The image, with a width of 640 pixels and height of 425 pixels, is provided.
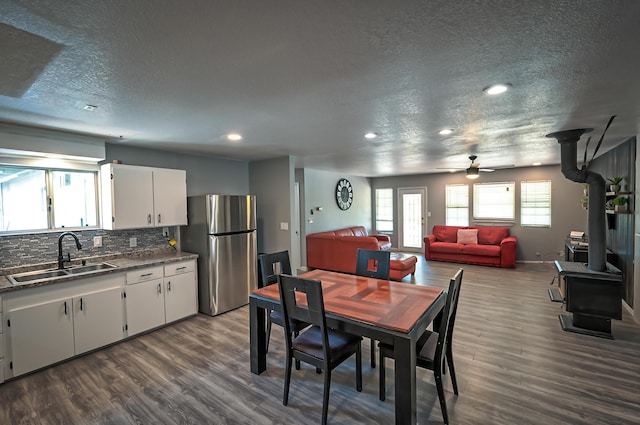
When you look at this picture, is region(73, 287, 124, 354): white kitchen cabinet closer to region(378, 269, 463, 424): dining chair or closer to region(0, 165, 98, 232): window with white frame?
region(0, 165, 98, 232): window with white frame

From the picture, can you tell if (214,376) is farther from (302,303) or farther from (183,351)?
(302,303)

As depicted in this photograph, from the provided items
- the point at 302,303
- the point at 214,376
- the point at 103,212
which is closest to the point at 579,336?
the point at 302,303

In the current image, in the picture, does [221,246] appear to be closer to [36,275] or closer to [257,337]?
[257,337]

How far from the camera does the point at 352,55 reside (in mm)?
1590

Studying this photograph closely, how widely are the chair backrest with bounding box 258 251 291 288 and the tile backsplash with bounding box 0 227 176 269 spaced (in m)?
2.01

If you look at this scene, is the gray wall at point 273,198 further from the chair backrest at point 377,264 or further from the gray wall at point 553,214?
the gray wall at point 553,214

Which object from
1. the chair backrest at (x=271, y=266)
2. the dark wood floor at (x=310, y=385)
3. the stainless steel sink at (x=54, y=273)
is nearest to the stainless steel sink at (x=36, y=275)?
the stainless steel sink at (x=54, y=273)

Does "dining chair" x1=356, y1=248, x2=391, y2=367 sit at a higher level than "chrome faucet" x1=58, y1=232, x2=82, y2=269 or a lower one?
lower

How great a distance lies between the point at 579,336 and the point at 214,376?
13.0 feet

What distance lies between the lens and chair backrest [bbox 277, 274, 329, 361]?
2.01 metres

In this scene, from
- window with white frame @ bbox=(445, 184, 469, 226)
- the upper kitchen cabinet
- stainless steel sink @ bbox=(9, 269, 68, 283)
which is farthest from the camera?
window with white frame @ bbox=(445, 184, 469, 226)

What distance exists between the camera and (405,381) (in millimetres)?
1834

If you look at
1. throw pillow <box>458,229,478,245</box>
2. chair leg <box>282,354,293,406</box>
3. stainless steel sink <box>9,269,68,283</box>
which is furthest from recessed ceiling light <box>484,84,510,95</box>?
throw pillow <box>458,229,478,245</box>

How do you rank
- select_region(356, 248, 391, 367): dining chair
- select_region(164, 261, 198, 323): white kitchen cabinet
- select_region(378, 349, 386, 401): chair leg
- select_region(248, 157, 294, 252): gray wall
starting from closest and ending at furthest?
select_region(378, 349, 386, 401): chair leg
select_region(356, 248, 391, 367): dining chair
select_region(164, 261, 198, 323): white kitchen cabinet
select_region(248, 157, 294, 252): gray wall
